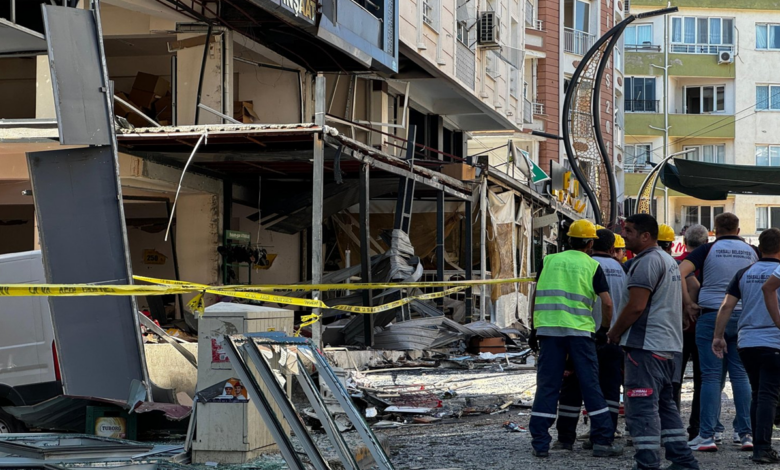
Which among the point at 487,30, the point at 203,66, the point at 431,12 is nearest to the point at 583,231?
the point at 203,66

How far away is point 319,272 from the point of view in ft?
44.5

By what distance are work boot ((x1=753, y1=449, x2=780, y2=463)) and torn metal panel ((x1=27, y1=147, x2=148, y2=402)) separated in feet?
18.1

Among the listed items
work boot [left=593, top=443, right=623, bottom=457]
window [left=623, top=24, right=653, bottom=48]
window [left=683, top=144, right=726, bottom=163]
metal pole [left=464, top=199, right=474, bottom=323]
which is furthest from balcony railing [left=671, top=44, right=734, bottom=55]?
work boot [left=593, top=443, right=623, bottom=457]

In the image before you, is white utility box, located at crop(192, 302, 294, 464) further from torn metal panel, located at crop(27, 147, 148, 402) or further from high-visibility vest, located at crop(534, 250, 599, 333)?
torn metal panel, located at crop(27, 147, 148, 402)

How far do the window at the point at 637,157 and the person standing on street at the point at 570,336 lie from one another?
2040 inches

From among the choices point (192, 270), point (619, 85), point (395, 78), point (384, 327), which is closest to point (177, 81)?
point (192, 270)

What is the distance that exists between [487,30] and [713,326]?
61.9 ft

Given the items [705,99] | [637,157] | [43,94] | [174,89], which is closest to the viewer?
[43,94]

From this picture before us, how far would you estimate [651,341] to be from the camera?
7484 millimetres

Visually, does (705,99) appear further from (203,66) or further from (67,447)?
(67,447)

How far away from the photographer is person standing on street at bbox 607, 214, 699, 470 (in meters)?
7.35

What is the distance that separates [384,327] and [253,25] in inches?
208

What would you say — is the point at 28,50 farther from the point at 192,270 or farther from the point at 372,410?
the point at 372,410

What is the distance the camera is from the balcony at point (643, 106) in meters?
58.9
